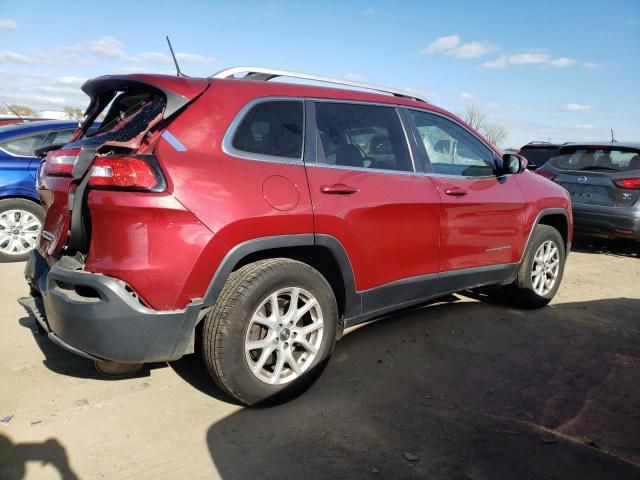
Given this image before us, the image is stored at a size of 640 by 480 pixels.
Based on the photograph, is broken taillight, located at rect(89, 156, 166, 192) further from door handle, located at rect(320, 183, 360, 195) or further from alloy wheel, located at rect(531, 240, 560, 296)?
alloy wheel, located at rect(531, 240, 560, 296)

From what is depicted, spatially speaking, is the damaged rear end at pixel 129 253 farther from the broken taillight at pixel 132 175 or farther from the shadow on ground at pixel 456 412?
the shadow on ground at pixel 456 412

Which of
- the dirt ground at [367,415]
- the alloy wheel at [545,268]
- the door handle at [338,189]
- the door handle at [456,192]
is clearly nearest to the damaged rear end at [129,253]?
the dirt ground at [367,415]

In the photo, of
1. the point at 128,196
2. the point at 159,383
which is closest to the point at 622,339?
the point at 159,383

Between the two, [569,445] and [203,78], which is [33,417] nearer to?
[203,78]

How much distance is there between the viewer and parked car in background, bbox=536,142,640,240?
6.84 m

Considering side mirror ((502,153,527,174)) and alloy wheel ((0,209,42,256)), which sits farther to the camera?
alloy wheel ((0,209,42,256))

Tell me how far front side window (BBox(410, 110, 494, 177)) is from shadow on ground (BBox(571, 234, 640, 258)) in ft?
14.7

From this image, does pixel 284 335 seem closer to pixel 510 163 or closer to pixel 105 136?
pixel 105 136

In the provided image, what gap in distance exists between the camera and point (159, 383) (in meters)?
3.18

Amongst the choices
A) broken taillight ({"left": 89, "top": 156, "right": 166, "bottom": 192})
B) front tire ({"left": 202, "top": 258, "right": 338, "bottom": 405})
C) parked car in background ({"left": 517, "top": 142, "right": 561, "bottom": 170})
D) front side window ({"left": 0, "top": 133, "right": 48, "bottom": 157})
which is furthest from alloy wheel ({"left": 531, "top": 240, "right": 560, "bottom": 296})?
parked car in background ({"left": 517, "top": 142, "right": 561, "bottom": 170})

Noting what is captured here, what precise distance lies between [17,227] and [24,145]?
3.35ft

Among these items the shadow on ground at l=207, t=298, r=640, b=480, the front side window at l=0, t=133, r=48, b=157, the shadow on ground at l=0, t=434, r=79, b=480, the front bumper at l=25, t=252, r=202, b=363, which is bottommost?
the shadow on ground at l=207, t=298, r=640, b=480

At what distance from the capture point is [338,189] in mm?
3012

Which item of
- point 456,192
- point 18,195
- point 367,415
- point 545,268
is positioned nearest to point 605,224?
point 545,268
